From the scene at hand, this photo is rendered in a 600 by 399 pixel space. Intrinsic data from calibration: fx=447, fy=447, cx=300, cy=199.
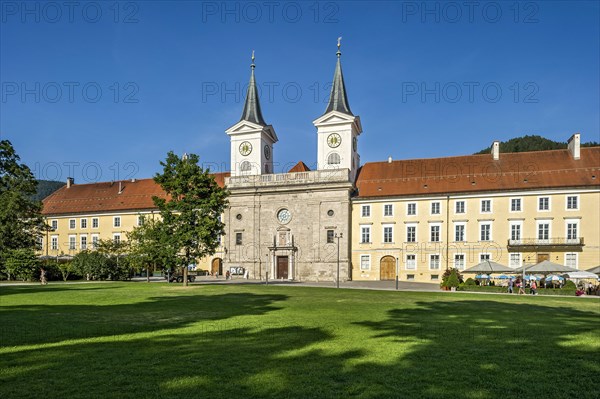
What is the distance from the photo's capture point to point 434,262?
4816 cm

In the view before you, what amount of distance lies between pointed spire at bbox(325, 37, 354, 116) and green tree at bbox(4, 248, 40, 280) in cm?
3472

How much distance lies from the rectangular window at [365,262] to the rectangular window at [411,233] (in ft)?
15.9

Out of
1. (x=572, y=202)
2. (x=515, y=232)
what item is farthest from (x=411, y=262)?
(x=572, y=202)

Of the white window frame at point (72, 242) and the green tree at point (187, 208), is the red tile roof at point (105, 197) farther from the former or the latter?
the green tree at point (187, 208)

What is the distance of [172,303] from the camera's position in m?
20.8

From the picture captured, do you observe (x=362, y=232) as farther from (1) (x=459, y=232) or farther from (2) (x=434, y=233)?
(1) (x=459, y=232)

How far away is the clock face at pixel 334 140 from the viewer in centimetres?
5266

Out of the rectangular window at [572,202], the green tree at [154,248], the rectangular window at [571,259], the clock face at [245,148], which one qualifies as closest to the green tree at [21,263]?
the green tree at [154,248]

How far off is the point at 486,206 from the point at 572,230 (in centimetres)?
806

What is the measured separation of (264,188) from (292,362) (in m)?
44.9

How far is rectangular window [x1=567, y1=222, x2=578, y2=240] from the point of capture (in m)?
43.4

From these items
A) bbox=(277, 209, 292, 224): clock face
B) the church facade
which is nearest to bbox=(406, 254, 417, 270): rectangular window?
the church facade

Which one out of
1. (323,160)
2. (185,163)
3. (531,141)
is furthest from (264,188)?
(531,141)

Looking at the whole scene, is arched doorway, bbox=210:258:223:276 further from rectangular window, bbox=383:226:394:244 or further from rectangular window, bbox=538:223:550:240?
rectangular window, bbox=538:223:550:240
